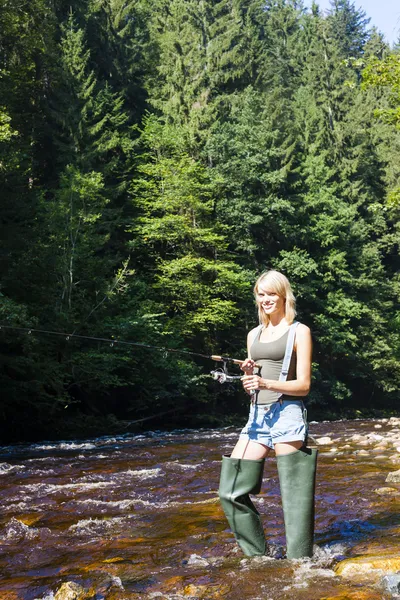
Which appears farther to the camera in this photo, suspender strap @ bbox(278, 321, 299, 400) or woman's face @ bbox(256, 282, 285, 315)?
woman's face @ bbox(256, 282, 285, 315)

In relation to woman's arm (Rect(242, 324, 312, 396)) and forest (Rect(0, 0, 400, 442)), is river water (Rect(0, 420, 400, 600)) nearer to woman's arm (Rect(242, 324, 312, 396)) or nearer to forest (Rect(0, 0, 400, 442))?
woman's arm (Rect(242, 324, 312, 396))

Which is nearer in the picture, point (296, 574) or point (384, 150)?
point (296, 574)

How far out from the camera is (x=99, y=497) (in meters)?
7.93

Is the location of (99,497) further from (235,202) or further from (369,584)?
(235,202)

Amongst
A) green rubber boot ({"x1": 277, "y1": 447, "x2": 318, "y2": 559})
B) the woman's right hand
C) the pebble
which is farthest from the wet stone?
the woman's right hand

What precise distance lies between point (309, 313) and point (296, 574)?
30450 mm

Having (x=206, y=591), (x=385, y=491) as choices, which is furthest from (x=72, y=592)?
(x=385, y=491)

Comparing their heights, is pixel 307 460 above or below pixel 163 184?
below

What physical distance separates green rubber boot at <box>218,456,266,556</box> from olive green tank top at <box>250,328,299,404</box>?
0.46 m

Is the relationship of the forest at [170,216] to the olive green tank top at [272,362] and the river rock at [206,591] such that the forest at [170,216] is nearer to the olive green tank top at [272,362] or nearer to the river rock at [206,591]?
the olive green tank top at [272,362]

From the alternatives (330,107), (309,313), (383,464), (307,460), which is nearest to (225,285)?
(309,313)

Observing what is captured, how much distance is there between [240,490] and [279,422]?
0.55m

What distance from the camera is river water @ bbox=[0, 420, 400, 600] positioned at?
14.3 ft

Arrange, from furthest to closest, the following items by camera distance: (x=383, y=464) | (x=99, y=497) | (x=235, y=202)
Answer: (x=235, y=202)
(x=383, y=464)
(x=99, y=497)
